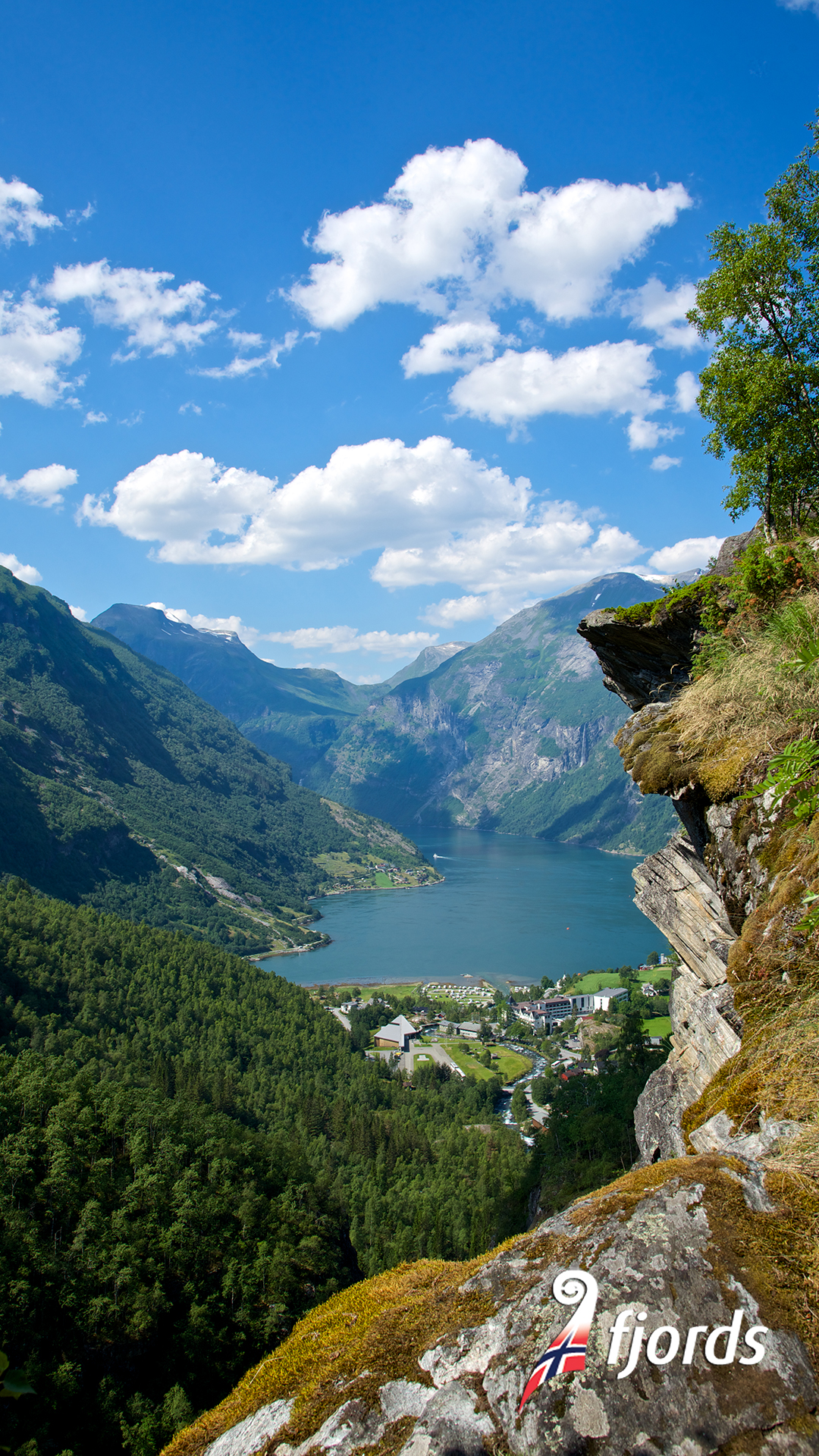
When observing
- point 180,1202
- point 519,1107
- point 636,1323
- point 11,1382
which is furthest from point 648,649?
point 519,1107

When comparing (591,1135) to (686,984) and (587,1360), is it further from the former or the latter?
(587,1360)

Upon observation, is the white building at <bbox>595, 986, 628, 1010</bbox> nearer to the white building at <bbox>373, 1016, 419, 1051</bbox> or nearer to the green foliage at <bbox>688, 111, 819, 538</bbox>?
the white building at <bbox>373, 1016, 419, 1051</bbox>

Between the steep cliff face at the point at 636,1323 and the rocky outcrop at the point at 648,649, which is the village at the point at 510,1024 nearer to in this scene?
the rocky outcrop at the point at 648,649

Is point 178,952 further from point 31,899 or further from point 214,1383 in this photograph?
point 214,1383

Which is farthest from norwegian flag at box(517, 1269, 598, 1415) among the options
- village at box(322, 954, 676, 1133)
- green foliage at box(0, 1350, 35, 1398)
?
village at box(322, 954, 676, 1133)

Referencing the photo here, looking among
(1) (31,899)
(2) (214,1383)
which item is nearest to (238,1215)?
(2) (214,1383)

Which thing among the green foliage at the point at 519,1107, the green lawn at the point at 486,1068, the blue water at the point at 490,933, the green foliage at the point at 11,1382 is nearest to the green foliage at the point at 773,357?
the green foliage at the point at 11,1382
